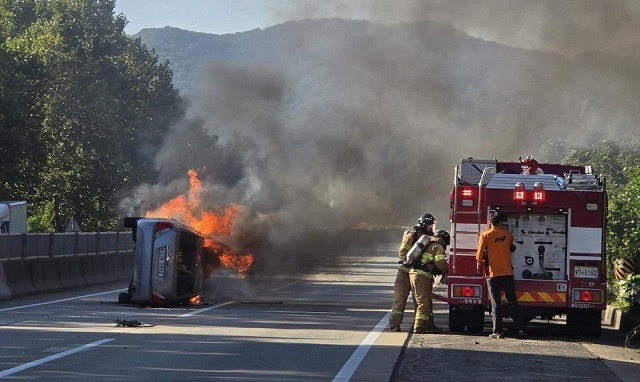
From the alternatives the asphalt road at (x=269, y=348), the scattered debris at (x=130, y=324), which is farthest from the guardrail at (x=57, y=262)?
the scattered debris at (x=130, y=324)

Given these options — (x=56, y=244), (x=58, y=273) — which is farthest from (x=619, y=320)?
(x=56, y=244)

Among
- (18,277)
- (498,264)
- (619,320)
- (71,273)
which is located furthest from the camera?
(71,273)

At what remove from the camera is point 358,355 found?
14.4m

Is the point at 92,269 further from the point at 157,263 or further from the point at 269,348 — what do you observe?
the point at 269,348

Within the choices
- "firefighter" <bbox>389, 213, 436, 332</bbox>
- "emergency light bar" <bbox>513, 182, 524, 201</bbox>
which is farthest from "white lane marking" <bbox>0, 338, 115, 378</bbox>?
"emergency light bar" <bbox>513, 182, 524, 201</bbox>

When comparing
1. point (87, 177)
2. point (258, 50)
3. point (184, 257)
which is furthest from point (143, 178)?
point (184, 257)

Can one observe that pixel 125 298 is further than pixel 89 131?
No

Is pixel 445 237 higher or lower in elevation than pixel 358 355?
higher

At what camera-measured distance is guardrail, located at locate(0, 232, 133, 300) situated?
1058 inches

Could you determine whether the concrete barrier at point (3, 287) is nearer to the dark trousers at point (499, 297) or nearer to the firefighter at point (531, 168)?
the firefighter at point (531, 168)

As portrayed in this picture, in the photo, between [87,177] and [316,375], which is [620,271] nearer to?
[316,375]

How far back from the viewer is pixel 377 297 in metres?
27.8

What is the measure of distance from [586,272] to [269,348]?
17.7 feet

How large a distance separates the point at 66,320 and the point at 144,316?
147 cm
